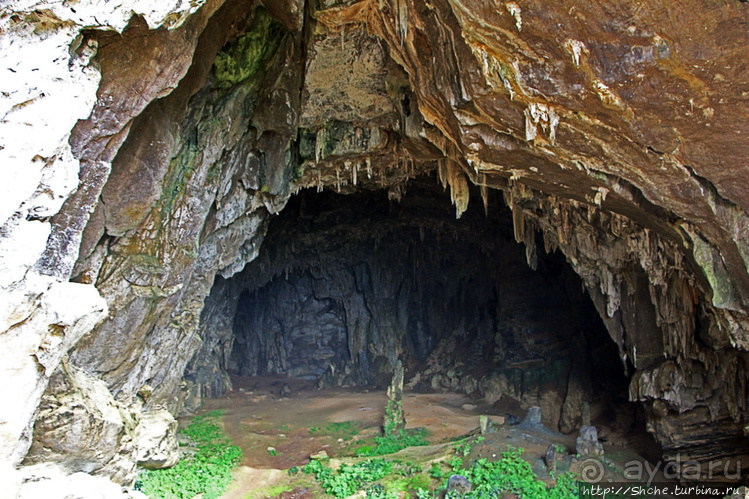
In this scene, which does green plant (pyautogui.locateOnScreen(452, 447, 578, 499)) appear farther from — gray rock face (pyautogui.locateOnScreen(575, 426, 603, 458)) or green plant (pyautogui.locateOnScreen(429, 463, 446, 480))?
gray rock face (pyautogui.locateOnScreen(575, 426, 603, 458))

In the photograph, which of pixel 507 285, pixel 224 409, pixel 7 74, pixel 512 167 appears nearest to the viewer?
pixel 7 74

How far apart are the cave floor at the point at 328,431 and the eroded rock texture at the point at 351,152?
216 centimetres

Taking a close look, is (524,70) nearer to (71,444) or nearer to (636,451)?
(71,444)

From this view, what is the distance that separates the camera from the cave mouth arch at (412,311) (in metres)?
15.6

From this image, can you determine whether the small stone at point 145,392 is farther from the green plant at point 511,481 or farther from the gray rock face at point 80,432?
the green plant at point 511,481

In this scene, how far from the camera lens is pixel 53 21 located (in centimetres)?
396

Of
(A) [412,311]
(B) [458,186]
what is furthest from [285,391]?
(B) [458,186]

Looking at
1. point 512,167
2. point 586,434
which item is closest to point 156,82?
point 512,167

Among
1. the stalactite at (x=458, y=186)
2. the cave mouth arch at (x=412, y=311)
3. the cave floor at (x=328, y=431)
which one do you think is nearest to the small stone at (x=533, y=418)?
the cave floor at (x=328, y=431)

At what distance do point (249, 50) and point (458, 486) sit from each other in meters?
7.45

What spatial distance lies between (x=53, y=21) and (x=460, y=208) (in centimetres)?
657

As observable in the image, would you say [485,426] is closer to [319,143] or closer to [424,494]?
[424,494]

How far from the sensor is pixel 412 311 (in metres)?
21.0

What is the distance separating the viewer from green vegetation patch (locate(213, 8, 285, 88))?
23.8ft
